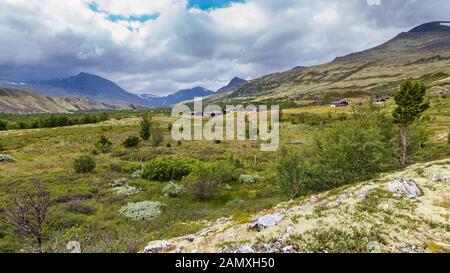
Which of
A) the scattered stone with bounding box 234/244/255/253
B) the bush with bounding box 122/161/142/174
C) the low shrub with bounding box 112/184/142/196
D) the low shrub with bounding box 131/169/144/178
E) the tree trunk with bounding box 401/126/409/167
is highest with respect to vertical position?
the tree trunk with bounding box 401/126/409/167

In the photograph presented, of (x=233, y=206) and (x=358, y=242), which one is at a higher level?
(x=358, y=242)

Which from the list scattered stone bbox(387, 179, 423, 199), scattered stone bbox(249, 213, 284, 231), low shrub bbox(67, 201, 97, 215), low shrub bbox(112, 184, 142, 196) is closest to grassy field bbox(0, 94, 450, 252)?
low shrub bbox(67, 201, 97, 215)

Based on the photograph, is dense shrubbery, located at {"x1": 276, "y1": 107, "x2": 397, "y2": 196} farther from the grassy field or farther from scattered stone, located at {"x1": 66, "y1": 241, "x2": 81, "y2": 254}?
scattered stone, located at {"x1": 66, "y1": 241, "x2": 81, "y2": 254}

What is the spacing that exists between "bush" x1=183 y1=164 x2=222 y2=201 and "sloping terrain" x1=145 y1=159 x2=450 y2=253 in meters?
14.5

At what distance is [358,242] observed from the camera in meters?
9.60

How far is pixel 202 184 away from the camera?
1087 inches

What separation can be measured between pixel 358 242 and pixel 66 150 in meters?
56.8

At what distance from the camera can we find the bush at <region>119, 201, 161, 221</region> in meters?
21.8

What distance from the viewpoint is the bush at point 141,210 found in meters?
21.8
